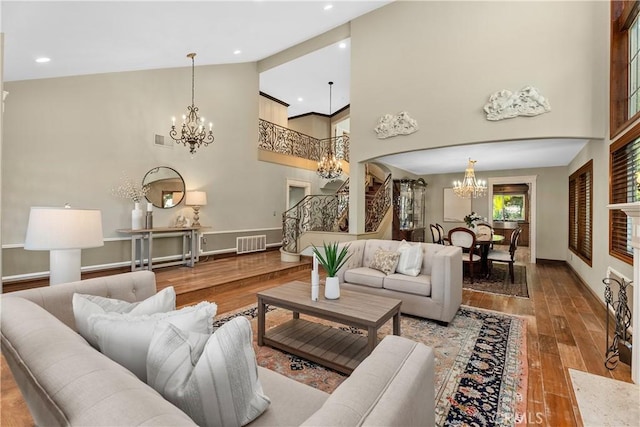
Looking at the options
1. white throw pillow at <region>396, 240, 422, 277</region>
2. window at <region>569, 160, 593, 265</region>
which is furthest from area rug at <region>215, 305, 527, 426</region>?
window at <region>569, 160, 593, 265</region>

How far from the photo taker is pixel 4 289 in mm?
3914

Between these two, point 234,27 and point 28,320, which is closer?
point 28,320

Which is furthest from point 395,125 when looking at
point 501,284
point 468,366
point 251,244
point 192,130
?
point 251,244

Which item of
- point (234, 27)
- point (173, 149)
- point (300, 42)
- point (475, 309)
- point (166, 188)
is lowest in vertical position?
point (475, 309)

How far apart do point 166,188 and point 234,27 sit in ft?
10.4

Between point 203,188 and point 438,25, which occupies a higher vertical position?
point 438,25

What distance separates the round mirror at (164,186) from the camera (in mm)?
5524

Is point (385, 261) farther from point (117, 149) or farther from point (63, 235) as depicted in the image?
point (117, 149)

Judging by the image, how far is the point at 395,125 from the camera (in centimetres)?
548

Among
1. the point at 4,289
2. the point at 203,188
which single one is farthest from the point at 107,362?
the point at 203,188

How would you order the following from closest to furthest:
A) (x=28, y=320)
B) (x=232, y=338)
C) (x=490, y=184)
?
(x=232, y=338)
(x=28, y=320)
(x=490, y=184)

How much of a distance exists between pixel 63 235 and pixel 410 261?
3.37 m

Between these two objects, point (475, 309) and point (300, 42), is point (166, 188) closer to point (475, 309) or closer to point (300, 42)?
point (300, 42)

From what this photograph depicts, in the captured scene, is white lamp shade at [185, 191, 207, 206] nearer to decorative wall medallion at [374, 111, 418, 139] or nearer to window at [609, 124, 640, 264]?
decorative wall medallion at [374, 111, 418, 139]
